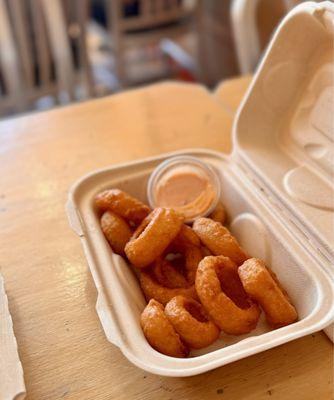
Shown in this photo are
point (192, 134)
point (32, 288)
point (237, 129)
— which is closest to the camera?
point (32, 288)

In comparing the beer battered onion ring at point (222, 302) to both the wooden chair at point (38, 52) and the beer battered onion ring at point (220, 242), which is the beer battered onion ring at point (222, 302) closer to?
the beer battered onion ring at point (220, 242)

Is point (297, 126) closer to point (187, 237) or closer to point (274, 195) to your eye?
point (274, 195)

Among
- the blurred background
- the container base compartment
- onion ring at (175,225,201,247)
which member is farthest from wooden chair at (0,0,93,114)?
onion ring at (175,225,201,247)

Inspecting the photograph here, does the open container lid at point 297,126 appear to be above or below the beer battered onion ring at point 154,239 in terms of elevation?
above

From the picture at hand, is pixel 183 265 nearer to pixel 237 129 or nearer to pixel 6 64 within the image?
pixel 237 129

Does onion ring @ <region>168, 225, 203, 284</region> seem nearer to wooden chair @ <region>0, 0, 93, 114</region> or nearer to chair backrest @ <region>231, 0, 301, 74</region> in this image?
chair backrest @ <region>231, 0, 301, 74</region>

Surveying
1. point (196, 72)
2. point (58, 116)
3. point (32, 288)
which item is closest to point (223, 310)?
point (32, 288)

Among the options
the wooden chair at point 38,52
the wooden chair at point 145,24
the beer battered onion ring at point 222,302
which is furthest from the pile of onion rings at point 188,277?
the wooden chair at point 145,24
